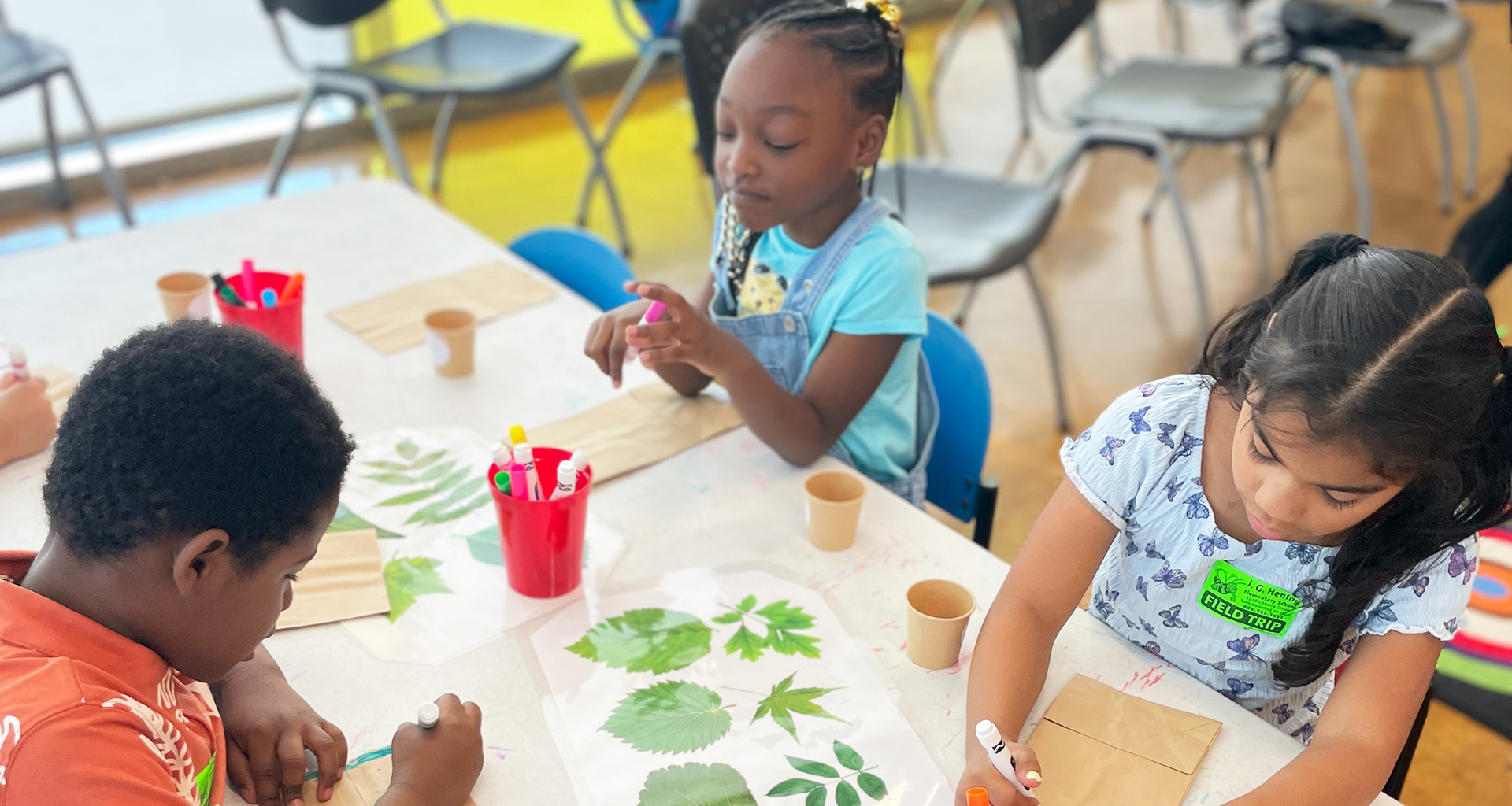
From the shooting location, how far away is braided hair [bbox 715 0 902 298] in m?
1.45

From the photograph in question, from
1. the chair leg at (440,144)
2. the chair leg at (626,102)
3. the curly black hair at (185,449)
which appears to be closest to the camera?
the curly black hair at (185,449)

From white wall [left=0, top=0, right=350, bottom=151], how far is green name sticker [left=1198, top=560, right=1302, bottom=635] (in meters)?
3.47

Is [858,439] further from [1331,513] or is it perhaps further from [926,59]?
[926,59]

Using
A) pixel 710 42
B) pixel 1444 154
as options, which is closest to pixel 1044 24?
pixel 710 42

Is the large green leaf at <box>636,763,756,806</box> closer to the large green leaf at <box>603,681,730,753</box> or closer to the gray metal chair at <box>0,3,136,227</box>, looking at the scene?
the large green leaf at <box>603,681,730,753</box>

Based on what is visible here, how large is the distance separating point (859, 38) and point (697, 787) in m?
0.95

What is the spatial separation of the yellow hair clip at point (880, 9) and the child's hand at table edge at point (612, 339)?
475 millimetres

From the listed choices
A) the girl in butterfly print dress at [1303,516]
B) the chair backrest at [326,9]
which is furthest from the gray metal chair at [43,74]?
the girl in butterfly print dress at [1303,516]

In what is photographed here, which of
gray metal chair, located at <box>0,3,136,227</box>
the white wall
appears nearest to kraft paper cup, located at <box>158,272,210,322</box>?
gray metal chair, located at <box>0,3,136,227</box>

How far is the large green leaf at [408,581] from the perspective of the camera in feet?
3.77

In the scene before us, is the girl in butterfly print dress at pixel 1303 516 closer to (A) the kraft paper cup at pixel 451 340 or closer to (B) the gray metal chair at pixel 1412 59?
(A) the kraft paper cup at pixel 451 340

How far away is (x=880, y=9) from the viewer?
59.4 inches

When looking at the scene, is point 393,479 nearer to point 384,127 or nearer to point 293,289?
point 293,289

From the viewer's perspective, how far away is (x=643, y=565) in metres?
1.21
